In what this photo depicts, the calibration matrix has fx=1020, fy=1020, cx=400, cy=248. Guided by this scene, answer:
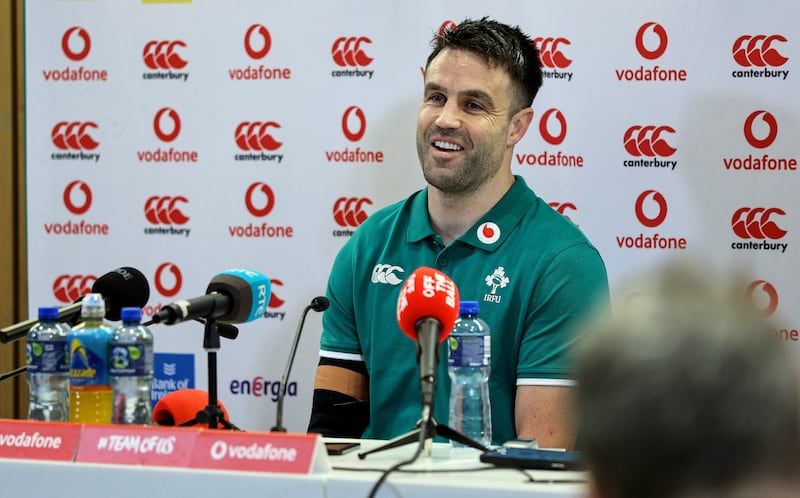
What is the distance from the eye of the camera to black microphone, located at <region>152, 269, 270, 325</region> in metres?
2.02

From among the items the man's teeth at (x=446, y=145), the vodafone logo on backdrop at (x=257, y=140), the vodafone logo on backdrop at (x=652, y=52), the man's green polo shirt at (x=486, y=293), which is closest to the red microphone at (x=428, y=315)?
the man's green polo shirt at (x=486, y=293)

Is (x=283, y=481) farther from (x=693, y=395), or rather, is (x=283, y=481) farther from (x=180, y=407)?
(x=693, y=395)

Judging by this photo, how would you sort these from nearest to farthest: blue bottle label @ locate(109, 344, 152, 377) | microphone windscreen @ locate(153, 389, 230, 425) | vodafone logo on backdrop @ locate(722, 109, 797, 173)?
blue bottle label @ locate(109, 344, 152, 377), microphone windscreen @ locate(153, 389, 230, 425), vodafone logo on backdrop @ locate(722, 109, 797, 173)

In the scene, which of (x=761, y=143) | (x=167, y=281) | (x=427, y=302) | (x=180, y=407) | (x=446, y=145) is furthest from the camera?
(x=167, y=281)

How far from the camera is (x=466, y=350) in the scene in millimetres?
2301

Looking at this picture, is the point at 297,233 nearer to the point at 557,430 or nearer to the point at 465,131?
the point at 465,131

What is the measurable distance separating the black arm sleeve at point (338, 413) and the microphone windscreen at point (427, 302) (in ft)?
3.04

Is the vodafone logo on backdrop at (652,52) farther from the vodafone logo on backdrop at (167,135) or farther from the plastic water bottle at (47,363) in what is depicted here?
the plastic water bottle at (47,363)

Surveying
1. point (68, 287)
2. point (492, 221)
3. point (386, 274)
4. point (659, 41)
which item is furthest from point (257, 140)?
point (659, 41)

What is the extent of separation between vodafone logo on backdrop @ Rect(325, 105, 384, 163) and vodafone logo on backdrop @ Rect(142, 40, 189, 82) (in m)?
0.67

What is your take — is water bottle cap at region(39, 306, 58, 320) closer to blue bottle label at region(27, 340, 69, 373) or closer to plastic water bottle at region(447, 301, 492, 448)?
blue bottle label at region(27, 340, 69, 373)

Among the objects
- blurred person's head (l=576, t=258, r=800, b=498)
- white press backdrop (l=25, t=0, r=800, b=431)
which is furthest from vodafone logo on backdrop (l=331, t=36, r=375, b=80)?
blurred person's head (l=576, t=258, r=800, b=498)

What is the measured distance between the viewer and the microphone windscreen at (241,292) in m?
2.11

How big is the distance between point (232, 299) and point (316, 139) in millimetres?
1845
